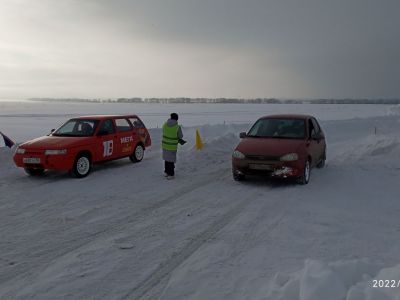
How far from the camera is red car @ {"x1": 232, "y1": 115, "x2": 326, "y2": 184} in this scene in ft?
29.2

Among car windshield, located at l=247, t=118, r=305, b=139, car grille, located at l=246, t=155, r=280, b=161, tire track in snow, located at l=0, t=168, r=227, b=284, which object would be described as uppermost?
car windshield, located at l=247, t=118, r=305, b=139

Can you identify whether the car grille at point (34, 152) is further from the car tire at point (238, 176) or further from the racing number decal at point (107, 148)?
the car tire at point (238, 176)

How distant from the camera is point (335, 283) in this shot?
11.5ft

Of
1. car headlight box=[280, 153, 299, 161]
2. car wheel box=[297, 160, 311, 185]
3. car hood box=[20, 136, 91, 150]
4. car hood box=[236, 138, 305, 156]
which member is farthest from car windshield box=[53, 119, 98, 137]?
car wheel box=[297, 160, 311, 185]

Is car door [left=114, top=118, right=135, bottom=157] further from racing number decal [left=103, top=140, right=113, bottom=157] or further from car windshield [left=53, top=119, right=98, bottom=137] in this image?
car windshield [left=53, top=119, right=98, bottom=137]

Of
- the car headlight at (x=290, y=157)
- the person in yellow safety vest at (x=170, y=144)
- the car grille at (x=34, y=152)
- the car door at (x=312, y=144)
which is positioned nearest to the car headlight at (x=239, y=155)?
the car headlight at (x=290, y=157)

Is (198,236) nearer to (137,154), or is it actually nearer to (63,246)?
(63,246)

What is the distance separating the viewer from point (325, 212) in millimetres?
6953

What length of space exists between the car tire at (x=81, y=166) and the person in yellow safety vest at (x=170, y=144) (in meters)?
1.98

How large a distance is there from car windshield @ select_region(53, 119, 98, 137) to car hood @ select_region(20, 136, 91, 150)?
44cm

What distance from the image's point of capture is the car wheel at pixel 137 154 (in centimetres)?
1234

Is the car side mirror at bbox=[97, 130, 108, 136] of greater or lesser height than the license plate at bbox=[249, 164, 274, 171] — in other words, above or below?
above

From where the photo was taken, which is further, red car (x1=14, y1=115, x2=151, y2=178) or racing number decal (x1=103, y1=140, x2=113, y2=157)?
racing number decal (x1=103, y1=140, x2=113, y2=157)

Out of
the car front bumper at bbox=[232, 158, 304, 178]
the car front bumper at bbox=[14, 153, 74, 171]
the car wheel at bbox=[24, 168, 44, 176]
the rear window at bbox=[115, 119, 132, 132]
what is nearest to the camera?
the car front bumper at bbox=[232, 158, 304, 178]
